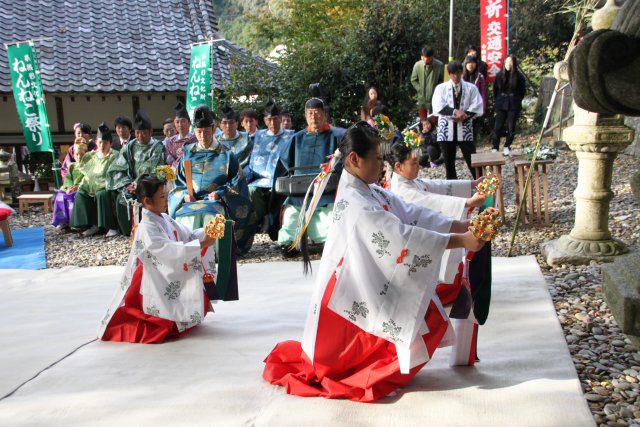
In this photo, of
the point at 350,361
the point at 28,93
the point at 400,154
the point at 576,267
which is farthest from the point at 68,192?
the point at 350,361

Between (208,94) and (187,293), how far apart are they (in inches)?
A: 279

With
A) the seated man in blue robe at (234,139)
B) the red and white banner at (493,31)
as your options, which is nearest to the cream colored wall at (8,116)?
the seated man in blue robe at (234,139)

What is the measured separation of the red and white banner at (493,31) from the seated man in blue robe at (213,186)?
6.77m

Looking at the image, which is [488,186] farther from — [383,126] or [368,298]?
[368,298]

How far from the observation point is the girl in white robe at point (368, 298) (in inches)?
111

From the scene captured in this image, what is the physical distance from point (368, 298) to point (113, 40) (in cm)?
1239

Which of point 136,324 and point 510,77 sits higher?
point 510,77

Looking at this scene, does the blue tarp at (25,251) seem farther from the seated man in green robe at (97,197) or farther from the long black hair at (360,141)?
the long black hair at (360,141)

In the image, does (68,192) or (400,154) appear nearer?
(400,154)

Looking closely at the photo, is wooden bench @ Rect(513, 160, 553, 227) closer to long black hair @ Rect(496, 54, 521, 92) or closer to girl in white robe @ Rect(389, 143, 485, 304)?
girl in white robe @ Rect(389, 143, 485, 304)

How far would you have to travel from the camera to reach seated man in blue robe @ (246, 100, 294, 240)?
7504 mm

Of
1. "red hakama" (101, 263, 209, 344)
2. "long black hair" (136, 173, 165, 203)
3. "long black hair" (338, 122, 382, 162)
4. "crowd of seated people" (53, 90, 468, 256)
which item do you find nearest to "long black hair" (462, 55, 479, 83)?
"crowd of seated people" (53, 90, 468, 256)

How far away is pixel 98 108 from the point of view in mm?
13016

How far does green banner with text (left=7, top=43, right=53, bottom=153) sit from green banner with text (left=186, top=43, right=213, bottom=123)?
8.50 ft
